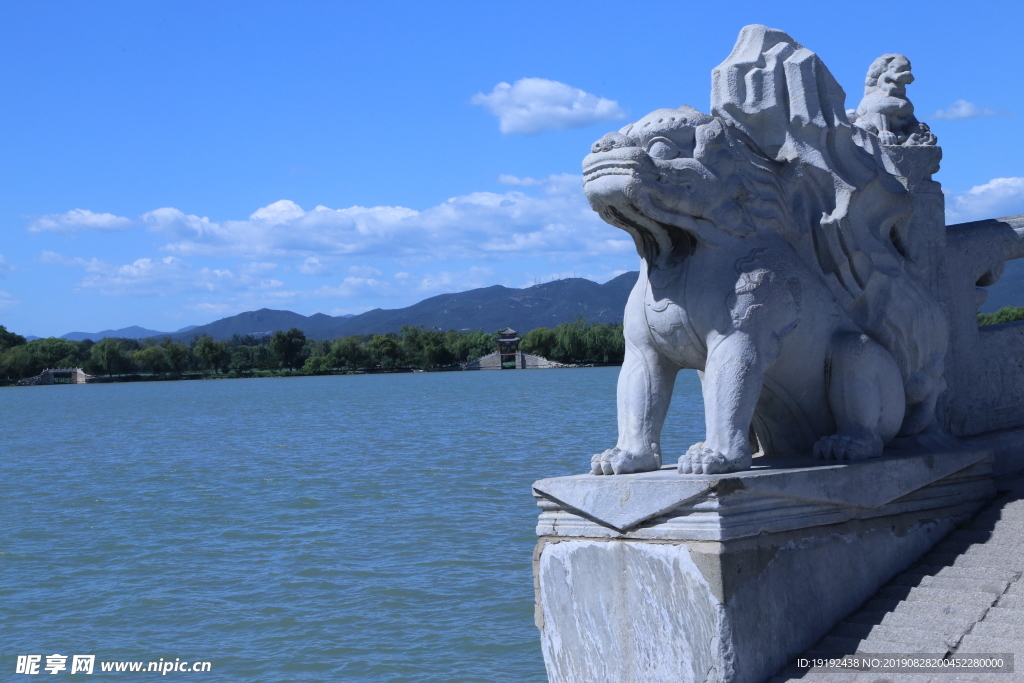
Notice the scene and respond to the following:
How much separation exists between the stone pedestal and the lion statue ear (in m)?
1.38

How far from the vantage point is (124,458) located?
72.8 ft

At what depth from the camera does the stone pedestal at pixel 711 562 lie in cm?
344

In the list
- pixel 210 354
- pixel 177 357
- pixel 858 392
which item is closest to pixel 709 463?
pixel 858 392

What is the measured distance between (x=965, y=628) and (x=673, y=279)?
1.63 meters

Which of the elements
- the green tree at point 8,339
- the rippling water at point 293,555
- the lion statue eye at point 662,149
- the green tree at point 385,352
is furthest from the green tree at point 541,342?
the lion statue eye at point 662,149

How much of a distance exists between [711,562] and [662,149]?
1.54m

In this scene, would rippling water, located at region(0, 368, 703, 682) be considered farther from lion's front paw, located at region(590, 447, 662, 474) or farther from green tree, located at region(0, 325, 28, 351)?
green tree, located at region(0, 325, 28, 351)

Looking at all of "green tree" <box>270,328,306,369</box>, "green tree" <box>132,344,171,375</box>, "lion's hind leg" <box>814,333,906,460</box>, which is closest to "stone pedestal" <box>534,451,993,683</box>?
"lion's hind leg" <box>814,333,906,460</box>

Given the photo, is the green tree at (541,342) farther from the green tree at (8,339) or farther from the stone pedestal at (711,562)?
the stone pedestal at (711,562)

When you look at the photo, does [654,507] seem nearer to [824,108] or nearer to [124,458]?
[824,108]

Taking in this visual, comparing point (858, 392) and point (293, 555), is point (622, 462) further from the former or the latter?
point (293, 555)

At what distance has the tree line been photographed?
99.0 m

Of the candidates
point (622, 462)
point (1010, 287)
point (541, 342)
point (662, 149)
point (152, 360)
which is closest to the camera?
point (662, 149)

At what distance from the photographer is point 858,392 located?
4.11 meters
